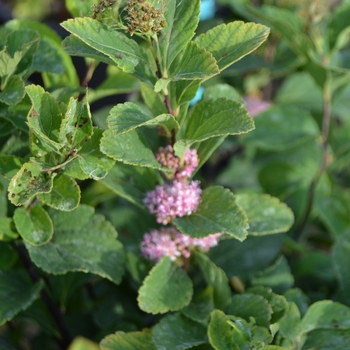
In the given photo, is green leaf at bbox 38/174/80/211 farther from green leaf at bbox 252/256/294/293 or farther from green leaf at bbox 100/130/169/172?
green leaf at bbox 252/256/294/293

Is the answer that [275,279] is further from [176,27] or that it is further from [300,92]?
[300,92]

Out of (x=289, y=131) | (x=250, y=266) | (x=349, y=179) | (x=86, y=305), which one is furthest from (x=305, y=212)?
(x=349, y=179)

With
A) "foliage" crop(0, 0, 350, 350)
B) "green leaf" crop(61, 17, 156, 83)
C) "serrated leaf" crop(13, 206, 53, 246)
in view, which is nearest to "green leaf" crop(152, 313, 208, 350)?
"foliage" crop(0, 0, 350, 350)

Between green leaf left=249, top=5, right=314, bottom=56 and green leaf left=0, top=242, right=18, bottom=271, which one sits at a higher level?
green leaf left=249, top=5, right=314, bottom=56

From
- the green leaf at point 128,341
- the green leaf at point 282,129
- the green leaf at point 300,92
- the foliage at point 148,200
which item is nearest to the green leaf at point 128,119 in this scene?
the foliage at point 148,200

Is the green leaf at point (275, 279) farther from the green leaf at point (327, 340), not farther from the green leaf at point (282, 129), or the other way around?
the green leaf at point (282, 129)

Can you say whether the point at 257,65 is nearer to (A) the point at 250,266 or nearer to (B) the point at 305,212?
(B) the point at 305,212

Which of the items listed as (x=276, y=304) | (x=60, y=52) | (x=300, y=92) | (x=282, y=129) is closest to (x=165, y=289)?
(x=276, y=304)
